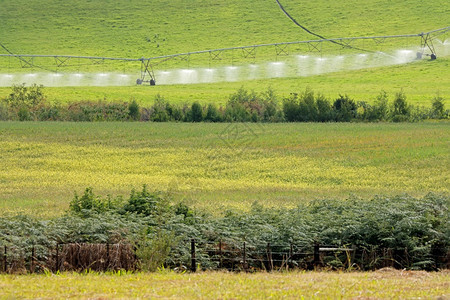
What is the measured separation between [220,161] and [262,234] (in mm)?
A: 31807

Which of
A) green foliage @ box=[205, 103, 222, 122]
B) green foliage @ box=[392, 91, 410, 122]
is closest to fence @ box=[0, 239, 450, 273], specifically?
green foliage @ box=[205, 103, 222, 122]

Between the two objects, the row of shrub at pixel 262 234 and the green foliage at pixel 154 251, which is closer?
the green foliage at pixel 154 251

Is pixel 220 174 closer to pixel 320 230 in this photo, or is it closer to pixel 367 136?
pixel 367 136

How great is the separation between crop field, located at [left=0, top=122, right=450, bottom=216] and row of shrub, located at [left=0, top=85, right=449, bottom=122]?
315 inches

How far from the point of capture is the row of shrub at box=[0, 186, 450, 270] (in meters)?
17.8

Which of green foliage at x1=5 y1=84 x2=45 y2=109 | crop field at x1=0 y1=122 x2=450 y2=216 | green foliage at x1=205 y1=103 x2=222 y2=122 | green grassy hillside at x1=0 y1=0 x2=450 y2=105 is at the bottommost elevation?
crop field at x1=0 y1=122 x2=450 y2=216

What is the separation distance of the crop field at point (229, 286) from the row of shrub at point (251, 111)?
6128 centimetres

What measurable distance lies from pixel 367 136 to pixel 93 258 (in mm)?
45927

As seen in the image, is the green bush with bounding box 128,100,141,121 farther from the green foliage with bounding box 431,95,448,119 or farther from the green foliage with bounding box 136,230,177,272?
the green foliage with bounding box 136,230,177,272

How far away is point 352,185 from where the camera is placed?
4106cm

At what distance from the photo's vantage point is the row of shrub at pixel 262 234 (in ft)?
58.3

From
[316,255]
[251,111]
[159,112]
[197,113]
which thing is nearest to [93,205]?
[316,255]

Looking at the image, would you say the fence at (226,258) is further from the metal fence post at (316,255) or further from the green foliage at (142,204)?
the green foliage at (142,204)

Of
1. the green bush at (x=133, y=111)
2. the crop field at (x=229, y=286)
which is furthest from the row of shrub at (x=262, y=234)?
the green bush at (x=133, y=111)
